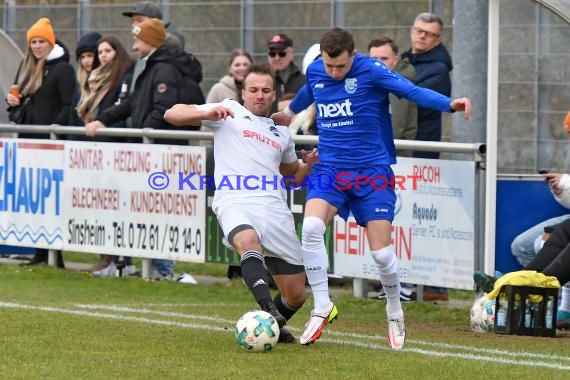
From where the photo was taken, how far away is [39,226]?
16.2 meters

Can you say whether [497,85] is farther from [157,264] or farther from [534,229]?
[157,264]

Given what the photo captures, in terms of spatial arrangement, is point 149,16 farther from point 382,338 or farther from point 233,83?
point 382,338

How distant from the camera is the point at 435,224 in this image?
12750mm

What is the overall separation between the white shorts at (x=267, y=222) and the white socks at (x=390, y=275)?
0.56 meters

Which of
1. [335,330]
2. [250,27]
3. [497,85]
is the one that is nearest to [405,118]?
[497,85]

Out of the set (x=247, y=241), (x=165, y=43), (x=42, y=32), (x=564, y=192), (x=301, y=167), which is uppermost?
(x=42, y=32)

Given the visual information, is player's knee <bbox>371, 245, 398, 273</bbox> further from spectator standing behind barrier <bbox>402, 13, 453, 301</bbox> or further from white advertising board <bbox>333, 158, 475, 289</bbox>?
spectator standing behind barrier <bbox>402, 13, 453, 301</bbox>

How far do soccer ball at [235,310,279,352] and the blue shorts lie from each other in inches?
47.1

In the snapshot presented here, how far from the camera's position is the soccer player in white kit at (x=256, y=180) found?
10.2 m

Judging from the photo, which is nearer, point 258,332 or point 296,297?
point 258,332

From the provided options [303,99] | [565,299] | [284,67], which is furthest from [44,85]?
[565,299]

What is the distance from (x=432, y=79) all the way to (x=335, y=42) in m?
3.48

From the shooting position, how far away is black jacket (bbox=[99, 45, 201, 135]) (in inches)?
589

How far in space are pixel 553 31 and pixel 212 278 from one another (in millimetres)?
5030
